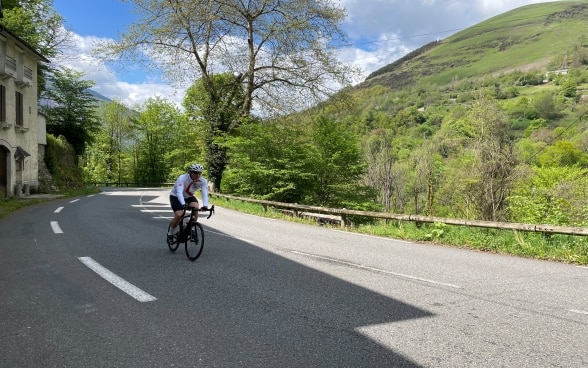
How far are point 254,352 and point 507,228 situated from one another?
8472mm

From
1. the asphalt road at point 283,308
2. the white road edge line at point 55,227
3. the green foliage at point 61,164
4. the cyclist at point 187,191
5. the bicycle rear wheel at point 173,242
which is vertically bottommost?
the asphalt road at point 283,308

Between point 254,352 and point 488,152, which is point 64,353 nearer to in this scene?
point 254,352

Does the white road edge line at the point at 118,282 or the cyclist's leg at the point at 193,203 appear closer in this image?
the white road edge line at the point at 118,282

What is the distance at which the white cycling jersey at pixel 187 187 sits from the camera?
24.7 feet

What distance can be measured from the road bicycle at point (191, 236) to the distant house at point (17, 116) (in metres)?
19.0

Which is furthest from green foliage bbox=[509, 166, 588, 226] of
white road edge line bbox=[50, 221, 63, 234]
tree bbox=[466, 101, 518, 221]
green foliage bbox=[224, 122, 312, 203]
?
white road edge line bbox=[50, 221, 63, 234]

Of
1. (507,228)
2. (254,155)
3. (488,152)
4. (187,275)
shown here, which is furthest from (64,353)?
(488,152)

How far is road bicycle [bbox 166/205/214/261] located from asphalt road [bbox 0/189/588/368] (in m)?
0.23

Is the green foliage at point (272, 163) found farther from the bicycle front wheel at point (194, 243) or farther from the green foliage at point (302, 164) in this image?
the bicycle front wheel at point (194, 243)

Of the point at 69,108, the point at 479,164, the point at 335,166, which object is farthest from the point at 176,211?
the point at 69,108

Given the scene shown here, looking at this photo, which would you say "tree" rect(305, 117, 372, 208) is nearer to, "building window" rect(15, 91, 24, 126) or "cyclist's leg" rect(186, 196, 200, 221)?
"cyclist's leg" rect(186, 196, 200, 221)

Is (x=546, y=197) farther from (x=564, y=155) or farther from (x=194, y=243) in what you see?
(x=564, y=155)

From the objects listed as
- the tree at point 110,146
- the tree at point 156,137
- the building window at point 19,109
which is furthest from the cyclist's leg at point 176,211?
the tree at point 110,146

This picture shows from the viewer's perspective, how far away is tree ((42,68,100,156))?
44438 millimetres
